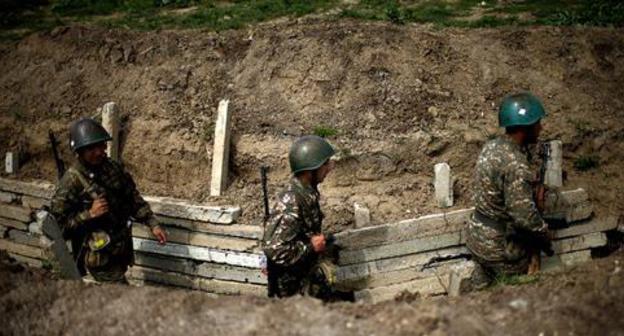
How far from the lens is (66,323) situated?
457 cm

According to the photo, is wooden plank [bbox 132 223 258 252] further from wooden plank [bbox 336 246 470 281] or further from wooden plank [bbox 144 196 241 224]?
wooden plank [bbox 336 246 470 281]

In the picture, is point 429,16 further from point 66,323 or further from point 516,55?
point 66,323

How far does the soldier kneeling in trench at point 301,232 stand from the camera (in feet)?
17.4

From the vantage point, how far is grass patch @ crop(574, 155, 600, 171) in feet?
24.0

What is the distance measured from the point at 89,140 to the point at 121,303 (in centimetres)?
201

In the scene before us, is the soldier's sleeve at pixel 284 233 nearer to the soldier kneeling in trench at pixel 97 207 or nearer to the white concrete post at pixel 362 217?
the white concrete post at pixel 362 217

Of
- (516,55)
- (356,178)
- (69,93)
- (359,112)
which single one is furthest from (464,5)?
(69,93)

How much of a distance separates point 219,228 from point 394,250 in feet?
6.61

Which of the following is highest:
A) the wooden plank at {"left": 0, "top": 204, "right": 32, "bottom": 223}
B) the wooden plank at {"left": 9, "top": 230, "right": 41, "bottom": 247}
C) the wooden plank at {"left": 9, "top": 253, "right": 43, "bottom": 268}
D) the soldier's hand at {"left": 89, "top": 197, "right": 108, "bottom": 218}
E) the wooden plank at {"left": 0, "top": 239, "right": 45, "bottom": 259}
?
the soldier's hand at {"left": 89, "top": 197, "right": 108, "bottom": 218}

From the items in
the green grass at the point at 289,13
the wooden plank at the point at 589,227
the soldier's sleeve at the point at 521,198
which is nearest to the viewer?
the soldier's sleeve at the point at 521,198

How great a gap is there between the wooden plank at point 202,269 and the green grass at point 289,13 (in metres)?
4.08

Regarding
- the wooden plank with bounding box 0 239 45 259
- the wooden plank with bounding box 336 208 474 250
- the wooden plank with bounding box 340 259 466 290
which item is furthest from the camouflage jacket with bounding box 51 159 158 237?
the wooden plank with bounding box 0 239 45 259

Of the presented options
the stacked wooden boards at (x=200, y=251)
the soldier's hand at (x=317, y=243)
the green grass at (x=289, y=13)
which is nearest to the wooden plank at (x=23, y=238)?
the stacked wooden boards at (x=200, y=251)

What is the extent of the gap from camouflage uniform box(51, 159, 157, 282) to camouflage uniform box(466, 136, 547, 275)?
133 inches
